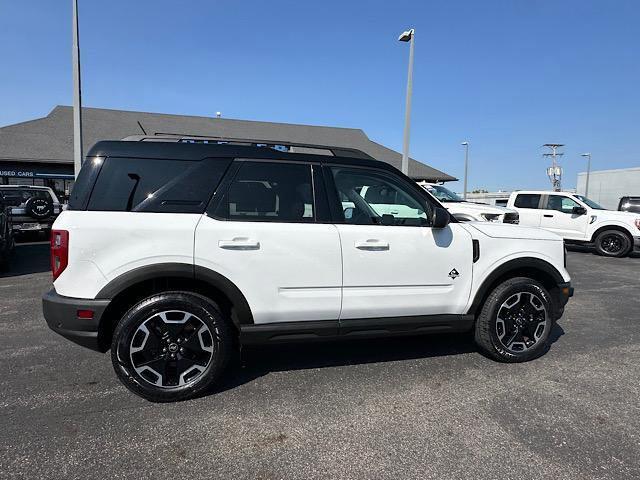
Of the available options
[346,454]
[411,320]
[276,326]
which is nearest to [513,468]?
[346,454]

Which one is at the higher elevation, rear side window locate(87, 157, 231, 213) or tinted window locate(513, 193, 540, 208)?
tinted window locate(513, 193, 540, 208)

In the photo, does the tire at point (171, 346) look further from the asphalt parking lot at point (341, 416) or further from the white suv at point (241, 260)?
the asphalt parking lot at point (341, 416)

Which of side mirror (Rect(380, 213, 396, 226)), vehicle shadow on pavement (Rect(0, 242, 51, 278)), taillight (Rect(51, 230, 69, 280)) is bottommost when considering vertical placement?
vehicle shadow on pavement (Rect(0, 242, 51, 278))

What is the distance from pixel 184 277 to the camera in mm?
3006

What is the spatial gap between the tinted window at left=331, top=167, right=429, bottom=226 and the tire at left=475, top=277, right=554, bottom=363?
3.43 feet

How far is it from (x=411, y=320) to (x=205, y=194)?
6.67ft

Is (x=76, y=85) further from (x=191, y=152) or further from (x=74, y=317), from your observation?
(x=74, y=317)

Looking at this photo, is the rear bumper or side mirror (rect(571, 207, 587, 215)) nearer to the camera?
the rear bumper

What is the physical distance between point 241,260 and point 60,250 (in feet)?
4.18

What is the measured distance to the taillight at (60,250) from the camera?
112 inches

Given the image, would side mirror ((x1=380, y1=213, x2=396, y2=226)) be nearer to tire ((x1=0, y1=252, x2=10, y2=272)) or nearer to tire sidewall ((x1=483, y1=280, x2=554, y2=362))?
tire sidewall ((x1=483, y1=280, x2=554, y2=362))

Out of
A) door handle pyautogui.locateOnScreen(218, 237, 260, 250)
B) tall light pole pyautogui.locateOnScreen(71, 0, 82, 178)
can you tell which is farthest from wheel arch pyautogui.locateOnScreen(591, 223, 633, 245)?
tall light pole pyautogui.locateOnScreen(71, 0, 82, 178)

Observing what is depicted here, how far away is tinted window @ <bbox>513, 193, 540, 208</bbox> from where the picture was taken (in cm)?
1321

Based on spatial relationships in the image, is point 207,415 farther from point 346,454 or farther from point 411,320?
point 411,320
